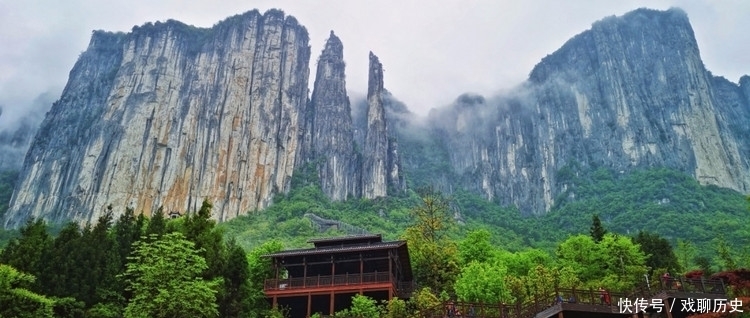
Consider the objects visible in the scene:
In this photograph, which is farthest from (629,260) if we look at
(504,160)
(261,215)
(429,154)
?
(429,154)

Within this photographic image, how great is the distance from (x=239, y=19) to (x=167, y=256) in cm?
12109

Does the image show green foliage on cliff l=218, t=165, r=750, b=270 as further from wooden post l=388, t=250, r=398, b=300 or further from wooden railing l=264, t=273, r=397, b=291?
wooden post l=388, t=250, r=398, b=300

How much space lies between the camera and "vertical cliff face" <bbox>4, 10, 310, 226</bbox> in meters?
112

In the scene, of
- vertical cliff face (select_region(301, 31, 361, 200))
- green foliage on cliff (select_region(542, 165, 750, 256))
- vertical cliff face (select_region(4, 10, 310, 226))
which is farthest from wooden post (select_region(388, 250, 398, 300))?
vertical cliff face (select_region(301, 31, 361, 200))

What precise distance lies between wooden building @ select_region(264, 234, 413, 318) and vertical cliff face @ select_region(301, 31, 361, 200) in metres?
80.1

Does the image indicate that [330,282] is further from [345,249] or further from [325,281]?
[345,249]

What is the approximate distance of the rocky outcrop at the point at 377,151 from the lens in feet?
410

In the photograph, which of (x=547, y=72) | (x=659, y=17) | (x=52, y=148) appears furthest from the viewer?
(x=547, y=72)

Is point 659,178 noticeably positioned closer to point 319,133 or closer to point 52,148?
point 319,133

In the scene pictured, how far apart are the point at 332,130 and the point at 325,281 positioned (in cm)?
9683

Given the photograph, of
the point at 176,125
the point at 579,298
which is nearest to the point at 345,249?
the point at 579,298

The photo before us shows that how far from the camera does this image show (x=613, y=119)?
138625 millimetres

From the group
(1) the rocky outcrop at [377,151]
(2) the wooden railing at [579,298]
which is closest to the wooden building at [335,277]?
(2) the wooden railing at [579,298]

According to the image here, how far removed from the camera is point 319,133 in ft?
434
